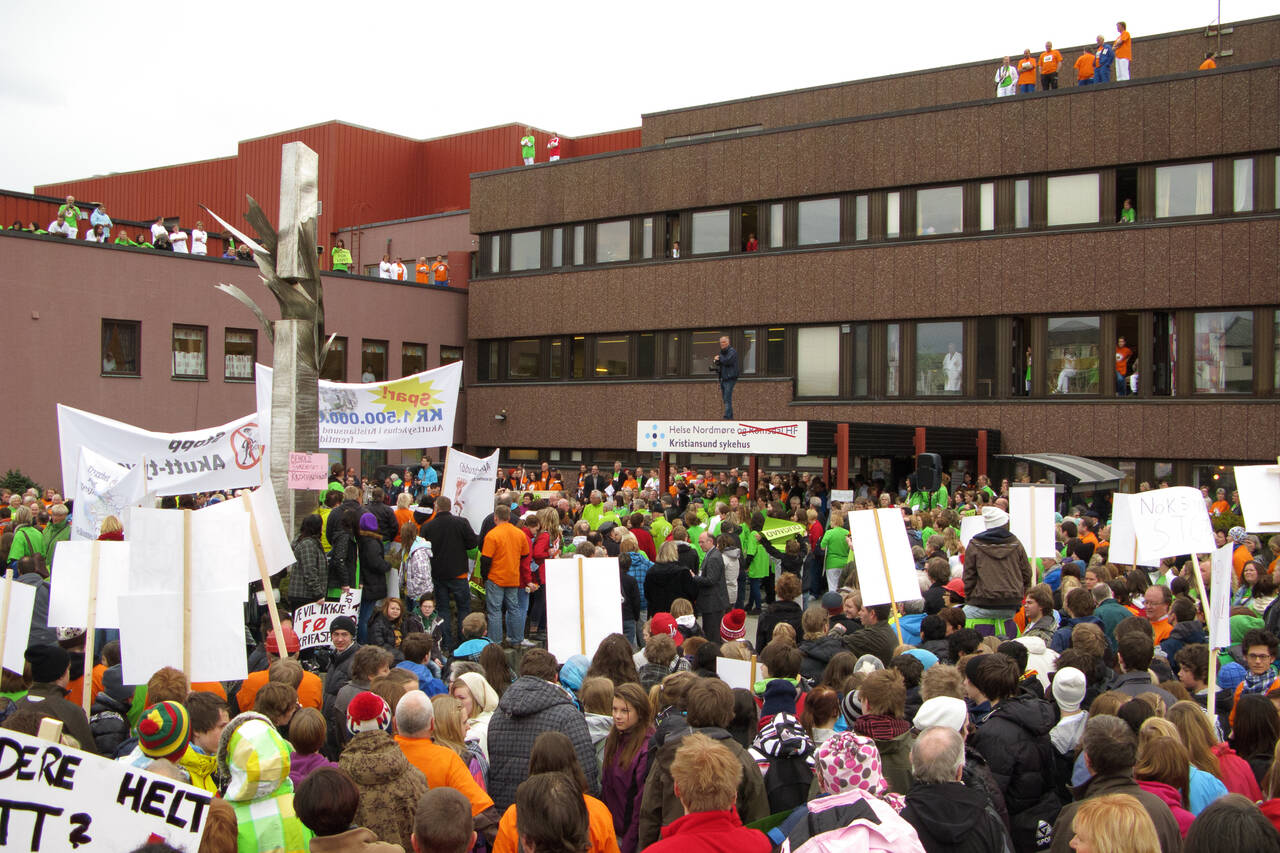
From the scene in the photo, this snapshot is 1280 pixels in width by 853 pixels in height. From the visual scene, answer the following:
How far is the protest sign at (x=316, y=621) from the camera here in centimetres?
983

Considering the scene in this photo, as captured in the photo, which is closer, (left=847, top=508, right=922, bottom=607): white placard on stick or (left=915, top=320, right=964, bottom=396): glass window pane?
(left=847, top=508, right=922, bottom=607): white placard on stick

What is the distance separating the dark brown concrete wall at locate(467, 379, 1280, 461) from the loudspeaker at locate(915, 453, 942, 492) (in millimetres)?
7778

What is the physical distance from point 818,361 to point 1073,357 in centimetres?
681

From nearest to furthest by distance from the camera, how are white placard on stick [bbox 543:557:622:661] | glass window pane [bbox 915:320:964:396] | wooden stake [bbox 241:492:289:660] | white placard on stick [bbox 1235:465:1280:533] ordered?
wooden stake [bbox 241:492:289:660] < white placard on stick [bbox 543:557:622:661] < white placard on stick [bbox 1235:465:1280:533] < glass window pane [bbox 915:320:964:396]

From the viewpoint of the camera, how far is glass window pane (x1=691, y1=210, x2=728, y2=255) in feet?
108

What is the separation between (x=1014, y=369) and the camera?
28781 mm

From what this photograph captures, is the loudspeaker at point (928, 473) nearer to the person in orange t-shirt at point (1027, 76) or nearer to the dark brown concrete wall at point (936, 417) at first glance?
the dark brown concrete wall at point (936, 417)

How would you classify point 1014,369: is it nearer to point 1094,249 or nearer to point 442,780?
point 1094,249

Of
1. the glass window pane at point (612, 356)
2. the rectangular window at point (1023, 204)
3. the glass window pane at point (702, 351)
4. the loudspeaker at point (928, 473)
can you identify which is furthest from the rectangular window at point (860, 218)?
the loudspeaker at point (928, 473)

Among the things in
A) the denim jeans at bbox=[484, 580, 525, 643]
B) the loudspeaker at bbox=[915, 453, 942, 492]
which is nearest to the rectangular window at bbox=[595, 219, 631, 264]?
the loudspeaker at bbox=[915, 453, 942, 492]

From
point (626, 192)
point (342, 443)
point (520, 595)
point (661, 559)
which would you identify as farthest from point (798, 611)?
point (626, 192)

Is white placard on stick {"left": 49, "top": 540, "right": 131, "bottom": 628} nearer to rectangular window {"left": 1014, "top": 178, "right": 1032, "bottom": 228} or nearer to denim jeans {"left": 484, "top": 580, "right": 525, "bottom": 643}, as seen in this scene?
→ denim jeans {"left": 484, "top": 580, "right": 525, "bottom": 643}

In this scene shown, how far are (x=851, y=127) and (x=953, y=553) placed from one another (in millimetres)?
19372

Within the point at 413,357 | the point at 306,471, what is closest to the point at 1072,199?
the point at 413,357
